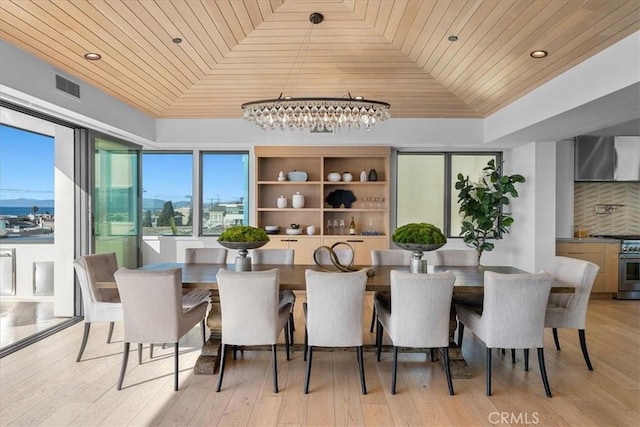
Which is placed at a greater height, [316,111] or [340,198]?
[316,111]

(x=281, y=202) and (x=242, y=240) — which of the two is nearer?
(x=242, y=240)

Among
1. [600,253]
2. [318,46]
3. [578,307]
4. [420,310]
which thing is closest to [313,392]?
[420,310]

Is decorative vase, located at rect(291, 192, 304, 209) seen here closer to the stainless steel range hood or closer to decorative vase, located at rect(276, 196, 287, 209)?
decorative vase, located at rect(276, 196, 287, 209)

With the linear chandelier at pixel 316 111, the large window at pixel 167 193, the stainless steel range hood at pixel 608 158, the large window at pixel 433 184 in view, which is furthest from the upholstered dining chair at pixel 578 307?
the large window at pixel 167 193

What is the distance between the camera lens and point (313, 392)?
9.88ft

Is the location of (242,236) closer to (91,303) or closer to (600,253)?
(91,303)

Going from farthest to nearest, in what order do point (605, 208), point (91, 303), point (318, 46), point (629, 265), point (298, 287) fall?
1. point (605, 208)
2. point (629, 265)
3. point (318, 46)
4. point (91, 303)
5. point (298, 287)

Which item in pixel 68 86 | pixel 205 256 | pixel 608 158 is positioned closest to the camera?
pixel 68 86

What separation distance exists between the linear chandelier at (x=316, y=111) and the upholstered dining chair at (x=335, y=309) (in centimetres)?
173

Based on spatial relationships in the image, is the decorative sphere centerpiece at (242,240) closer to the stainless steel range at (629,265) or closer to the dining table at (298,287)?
the dining table at (298,287)

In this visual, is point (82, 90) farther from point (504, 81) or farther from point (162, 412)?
point (504, 81)

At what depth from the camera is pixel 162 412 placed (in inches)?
107

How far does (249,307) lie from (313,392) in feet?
2.52

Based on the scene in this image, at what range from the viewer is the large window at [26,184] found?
159 inches
